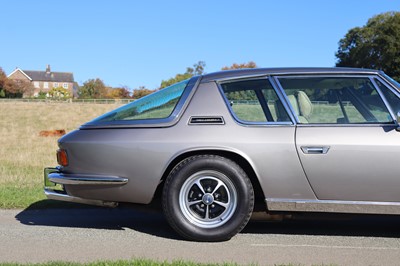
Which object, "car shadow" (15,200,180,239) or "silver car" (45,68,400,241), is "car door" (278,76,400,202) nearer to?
"silver car" (45,68,400,241)

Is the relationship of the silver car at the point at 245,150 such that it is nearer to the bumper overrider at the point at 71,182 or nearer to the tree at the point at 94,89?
the bumper overrider at the point at 71,182

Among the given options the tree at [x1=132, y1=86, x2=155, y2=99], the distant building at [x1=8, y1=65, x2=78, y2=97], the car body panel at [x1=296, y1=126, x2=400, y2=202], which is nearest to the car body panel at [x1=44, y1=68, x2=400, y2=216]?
the car body panel at [x1=296, y1=126, x2=400, y2=202]

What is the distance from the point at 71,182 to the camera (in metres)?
4.75

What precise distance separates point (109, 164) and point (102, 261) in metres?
1.14

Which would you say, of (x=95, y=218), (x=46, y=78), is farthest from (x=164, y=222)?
(x=46, y=78)

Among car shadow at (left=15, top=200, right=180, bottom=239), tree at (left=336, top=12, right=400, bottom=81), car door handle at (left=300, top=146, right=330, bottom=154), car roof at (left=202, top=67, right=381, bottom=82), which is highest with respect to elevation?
tree at (left=336, top=12, right=400, bottom=81)

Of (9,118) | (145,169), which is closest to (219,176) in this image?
(145,169)

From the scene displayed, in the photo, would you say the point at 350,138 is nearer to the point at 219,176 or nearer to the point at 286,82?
the point at 286,82

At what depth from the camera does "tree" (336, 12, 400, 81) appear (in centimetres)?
5744

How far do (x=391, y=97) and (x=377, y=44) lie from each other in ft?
196

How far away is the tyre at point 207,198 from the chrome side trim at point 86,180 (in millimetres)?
477

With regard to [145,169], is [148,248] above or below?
below

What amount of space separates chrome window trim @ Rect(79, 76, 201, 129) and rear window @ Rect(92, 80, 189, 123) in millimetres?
47

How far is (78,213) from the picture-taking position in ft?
19.3
